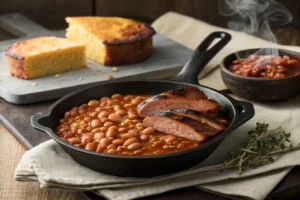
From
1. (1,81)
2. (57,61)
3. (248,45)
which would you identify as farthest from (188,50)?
(1,81)

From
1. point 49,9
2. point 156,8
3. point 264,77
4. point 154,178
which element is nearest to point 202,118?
point 154,178

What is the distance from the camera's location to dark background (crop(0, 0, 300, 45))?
5.26 m

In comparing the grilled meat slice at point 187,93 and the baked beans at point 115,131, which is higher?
the grilled meat slice at point 187,93

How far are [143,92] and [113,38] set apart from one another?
3.02 ft

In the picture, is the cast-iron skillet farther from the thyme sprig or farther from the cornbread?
the cornbread

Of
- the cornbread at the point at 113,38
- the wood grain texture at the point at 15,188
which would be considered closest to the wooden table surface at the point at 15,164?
the wood grain texture at the point at 15,188

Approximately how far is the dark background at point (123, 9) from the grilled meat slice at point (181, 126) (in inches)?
98.1

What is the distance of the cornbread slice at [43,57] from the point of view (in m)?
3.76

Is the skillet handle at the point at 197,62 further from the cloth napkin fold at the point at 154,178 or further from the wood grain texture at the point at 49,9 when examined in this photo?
the wood grain texture at the point at 49,9

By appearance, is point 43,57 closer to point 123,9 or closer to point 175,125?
point 175,125

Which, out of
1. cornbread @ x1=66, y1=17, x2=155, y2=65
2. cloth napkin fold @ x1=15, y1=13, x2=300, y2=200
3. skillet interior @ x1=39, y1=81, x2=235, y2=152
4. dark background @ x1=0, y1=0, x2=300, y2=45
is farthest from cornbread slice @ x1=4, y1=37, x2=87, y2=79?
cloth napkin fold @ x1=15, y1=13, x2=300, y2=200

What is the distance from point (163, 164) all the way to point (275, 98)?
1198 millimetres

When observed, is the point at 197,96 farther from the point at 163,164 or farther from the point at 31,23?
the point at 31,23

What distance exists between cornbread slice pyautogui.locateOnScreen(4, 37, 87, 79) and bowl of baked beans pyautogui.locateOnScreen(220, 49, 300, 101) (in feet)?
3.40
